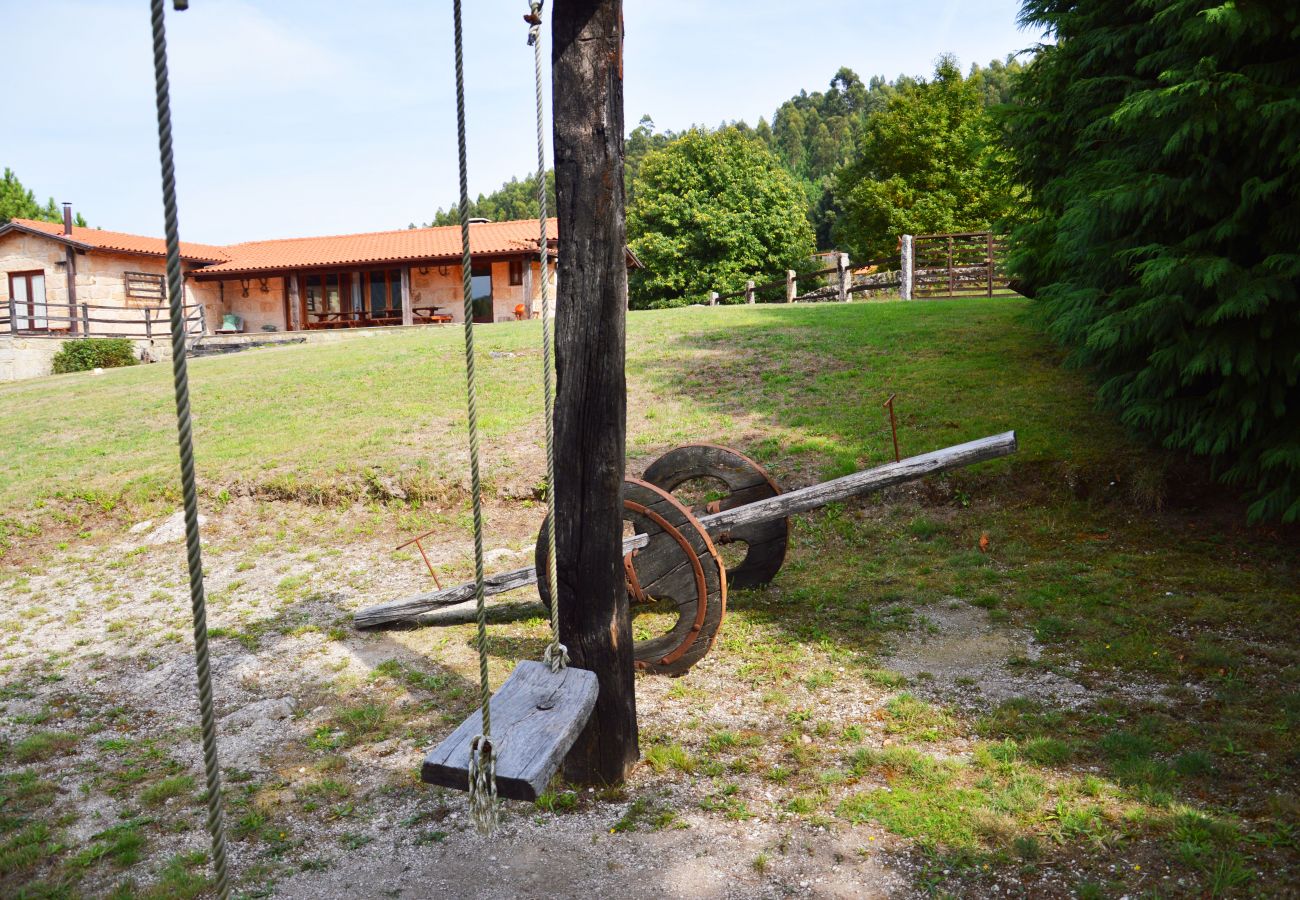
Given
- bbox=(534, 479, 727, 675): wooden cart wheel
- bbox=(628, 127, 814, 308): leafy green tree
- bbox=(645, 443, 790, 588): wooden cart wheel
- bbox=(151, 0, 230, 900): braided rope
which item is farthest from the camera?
bbox=(628, 127, 814, 308): leafy green tree

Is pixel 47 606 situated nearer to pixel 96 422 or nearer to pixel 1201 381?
pixel 96 422

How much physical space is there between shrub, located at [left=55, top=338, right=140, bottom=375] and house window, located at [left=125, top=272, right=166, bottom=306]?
6235 millimetres

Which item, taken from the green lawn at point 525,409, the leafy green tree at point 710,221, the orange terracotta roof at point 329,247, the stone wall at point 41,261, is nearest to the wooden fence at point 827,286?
the leafy green tree at point 710,221

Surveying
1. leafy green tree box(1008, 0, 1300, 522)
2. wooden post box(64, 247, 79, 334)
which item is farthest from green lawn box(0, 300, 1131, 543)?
wooden post box(64, 247, 79, 334)

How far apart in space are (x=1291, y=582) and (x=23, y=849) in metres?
8.22

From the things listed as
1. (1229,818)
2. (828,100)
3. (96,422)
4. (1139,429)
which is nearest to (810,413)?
(1139,429)

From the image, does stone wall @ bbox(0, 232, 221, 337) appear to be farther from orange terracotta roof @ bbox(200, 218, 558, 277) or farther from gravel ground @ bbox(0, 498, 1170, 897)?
gravel ground @ bbox(0, 498, 1170, 897)

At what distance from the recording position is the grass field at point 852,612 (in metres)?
3.92

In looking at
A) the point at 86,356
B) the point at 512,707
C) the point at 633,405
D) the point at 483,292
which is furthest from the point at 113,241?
the point at 512,707

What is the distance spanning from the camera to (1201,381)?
7.27 m

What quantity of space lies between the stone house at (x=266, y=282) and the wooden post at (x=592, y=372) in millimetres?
26062

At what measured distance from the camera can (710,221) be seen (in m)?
41.9

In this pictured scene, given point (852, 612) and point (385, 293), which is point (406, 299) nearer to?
point (385, 293)

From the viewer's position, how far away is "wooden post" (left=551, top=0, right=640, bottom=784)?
4059 mm
